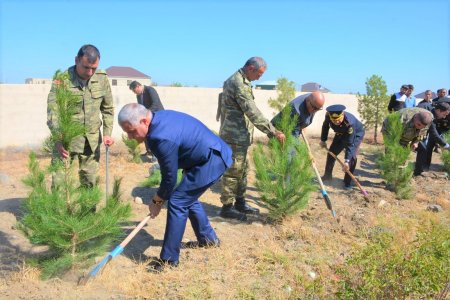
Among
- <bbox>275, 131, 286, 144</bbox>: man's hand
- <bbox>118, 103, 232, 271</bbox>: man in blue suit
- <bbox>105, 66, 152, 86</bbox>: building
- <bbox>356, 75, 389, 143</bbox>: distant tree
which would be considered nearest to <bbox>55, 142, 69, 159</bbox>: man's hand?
<bbox>118, 103, 232, 271</bbox>: man in blue suit

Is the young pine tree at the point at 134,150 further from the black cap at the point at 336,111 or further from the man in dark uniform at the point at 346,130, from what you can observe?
the black cap at the point at 336,111

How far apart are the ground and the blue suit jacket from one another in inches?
24.3

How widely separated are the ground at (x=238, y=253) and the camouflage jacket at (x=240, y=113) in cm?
105

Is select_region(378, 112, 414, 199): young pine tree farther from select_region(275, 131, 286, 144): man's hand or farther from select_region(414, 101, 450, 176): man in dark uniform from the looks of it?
select_region(275, 131, 286, 144): man's hand

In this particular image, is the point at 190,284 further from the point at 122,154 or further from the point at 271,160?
the point at 122,154

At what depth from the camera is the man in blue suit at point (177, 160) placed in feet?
9.84

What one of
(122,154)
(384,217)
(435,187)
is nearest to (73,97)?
(384,217)

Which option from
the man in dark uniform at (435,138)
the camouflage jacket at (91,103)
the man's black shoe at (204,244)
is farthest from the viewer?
the man in dark uniform at (435,138)

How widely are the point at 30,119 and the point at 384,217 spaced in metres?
8.48

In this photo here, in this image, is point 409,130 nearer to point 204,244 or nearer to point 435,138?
point 435,138

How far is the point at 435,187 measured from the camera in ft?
22.4

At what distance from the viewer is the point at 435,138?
23.2 ft

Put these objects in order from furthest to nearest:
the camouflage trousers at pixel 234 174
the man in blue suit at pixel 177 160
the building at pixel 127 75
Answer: the building at pixel 127 75
the camouflage trousers at pixel 234 174
the man in blue suit at pixel 177 160

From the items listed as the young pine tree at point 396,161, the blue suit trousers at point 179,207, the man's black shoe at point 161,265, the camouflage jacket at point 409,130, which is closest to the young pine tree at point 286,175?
the blue suit trousers at point 179,207
